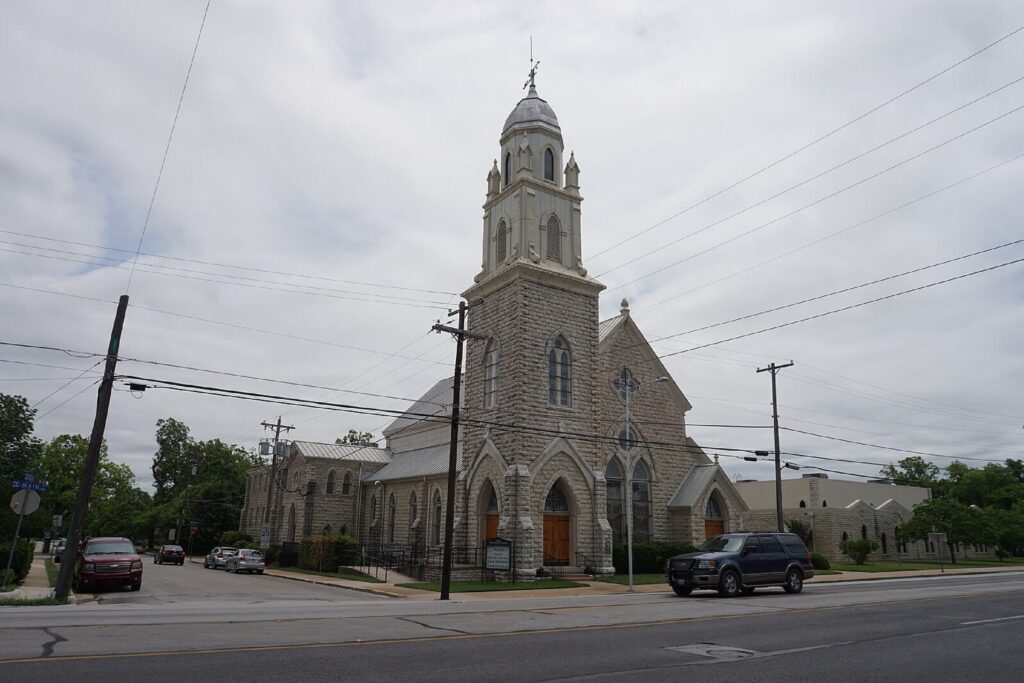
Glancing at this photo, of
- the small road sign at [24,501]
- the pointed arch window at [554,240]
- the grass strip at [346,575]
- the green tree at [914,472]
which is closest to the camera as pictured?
the small road sign at [24,501]

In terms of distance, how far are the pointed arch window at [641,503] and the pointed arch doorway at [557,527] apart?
15.5ft

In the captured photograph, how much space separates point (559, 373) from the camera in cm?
3209

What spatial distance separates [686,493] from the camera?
35.1m

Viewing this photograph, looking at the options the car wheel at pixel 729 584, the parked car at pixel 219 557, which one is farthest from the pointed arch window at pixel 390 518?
the car wheel at pixel 729 584

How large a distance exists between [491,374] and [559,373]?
3.16 meters

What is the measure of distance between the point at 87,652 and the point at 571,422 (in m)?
23.8

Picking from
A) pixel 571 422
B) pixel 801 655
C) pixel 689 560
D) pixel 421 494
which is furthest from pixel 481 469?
pixel 801 655

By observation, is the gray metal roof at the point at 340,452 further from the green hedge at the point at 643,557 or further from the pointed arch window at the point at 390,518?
the green hedge at the point at 643,557

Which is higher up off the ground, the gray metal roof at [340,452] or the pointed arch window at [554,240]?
the pointed arch window at [554,240]

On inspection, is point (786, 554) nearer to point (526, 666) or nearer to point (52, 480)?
point (526, 666)

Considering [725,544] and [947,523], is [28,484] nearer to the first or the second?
[725,544]

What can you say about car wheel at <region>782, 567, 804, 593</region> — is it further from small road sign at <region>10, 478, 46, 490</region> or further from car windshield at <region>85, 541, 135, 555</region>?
small road sign at <region>10, 478, 46, 490</region>

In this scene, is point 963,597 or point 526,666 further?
point 963,597

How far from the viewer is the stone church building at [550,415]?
30.0 metres
